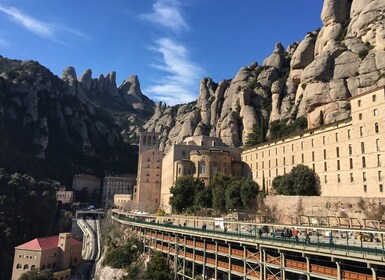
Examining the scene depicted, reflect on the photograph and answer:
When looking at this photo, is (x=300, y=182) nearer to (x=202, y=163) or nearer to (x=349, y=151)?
(x=349, y=151)

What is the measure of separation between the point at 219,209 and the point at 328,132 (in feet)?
76.3

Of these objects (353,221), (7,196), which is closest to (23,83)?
(7,196)

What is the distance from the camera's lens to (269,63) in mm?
115438

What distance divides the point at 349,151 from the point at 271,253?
2917cm

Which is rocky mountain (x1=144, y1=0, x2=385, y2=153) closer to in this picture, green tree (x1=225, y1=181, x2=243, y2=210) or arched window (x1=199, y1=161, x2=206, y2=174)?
green tree (x1=225, y1=181, x2=243, y2=210)

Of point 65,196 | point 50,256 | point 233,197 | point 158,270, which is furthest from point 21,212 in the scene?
point 158,270

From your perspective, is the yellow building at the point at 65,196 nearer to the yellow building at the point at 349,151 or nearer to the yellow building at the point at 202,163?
the yellow building at the point at 202,163

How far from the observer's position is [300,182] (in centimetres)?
5453

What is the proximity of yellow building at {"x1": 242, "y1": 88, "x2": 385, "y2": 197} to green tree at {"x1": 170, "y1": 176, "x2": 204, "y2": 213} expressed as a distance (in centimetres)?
1709

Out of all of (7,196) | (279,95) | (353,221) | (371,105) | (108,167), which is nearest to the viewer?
(353,221)

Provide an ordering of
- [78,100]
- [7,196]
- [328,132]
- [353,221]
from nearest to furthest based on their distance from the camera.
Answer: [353,221] < [328,132] < [7,196] < [78,100]

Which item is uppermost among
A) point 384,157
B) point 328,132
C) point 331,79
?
point 331,79

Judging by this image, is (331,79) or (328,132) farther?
(331,79)

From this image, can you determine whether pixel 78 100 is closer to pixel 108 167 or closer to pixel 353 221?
pixel 108 167
